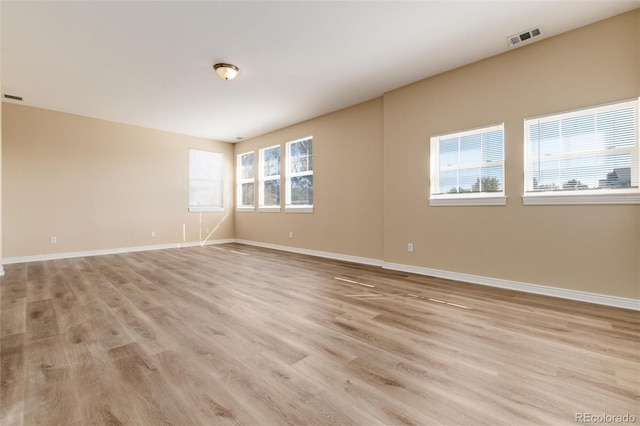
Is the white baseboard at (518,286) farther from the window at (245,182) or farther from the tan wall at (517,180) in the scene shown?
the window at (245,182)

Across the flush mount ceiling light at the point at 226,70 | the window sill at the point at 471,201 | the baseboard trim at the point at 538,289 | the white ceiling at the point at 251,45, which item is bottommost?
the baseboard trim at the point at 538,289

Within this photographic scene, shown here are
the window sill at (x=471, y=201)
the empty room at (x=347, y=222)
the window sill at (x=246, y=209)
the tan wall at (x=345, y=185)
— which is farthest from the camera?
the window sill at (x=246, y=209)

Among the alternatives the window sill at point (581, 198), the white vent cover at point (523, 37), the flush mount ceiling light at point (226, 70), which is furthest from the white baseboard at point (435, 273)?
the flush mount ceiling light at point (226, 70)

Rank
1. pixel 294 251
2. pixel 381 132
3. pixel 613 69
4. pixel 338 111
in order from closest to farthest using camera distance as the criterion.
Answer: pixel 613 69
pixel 381 132
pixel 338 111
pixel 294 251

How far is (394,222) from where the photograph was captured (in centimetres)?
443

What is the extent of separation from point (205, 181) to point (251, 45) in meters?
5.04

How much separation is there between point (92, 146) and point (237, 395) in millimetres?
6461

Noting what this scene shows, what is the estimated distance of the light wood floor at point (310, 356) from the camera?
1.35m

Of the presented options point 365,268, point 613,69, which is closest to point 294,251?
point 365,268

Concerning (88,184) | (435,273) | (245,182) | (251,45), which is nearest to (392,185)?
(435,273)

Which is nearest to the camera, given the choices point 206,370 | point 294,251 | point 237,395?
point 237,395

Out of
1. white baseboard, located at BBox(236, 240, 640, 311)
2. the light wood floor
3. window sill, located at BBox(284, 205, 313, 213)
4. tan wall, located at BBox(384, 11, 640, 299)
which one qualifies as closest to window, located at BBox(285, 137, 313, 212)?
window sill, located at BBox(284, 205, 313, 213)

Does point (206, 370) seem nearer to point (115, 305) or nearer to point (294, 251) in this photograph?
point (115, 305)

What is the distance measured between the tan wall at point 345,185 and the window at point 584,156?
2152 millimetres
